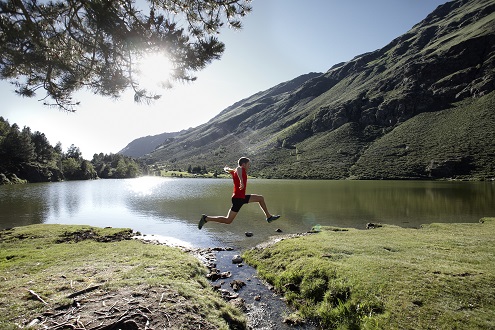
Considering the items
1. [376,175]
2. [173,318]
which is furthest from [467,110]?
[173,318]

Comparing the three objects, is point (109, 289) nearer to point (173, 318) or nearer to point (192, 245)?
point (173, 318)

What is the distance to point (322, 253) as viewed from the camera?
16.7 meters

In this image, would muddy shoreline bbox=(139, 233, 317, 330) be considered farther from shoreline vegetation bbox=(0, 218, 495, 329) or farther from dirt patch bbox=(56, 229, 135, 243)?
dirt patch bbox=(56, 229, 135, 243)

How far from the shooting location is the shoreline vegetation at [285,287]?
8.25 m

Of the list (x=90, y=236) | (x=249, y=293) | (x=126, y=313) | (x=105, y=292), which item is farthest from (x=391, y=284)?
(x=90, y=236)

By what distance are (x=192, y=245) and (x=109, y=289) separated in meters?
15.6

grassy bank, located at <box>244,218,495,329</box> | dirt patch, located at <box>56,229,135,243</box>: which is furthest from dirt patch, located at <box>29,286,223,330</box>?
dirt patch, located at <box>56,229,135,243</box>

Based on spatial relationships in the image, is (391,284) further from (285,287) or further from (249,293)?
(249,293)

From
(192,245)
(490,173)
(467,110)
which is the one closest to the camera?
(192,245)

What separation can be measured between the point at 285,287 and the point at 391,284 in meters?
5.00

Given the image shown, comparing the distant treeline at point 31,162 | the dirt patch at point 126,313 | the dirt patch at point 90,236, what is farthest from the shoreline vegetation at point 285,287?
the distant treeline at point 31,162

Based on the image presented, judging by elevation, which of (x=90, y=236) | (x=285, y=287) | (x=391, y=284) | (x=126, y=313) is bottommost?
(x=285, y=287)

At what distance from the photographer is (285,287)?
45.9ft

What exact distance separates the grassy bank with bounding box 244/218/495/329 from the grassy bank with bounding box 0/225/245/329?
3730 mm
